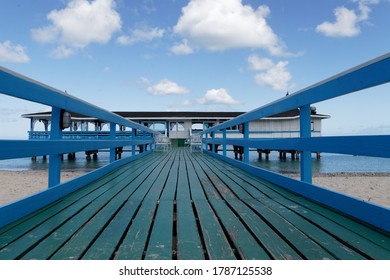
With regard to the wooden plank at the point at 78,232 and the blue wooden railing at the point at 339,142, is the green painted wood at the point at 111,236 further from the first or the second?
the blue wooden railing at the point at 339,142

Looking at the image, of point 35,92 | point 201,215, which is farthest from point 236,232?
point 35,92

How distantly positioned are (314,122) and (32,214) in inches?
1181

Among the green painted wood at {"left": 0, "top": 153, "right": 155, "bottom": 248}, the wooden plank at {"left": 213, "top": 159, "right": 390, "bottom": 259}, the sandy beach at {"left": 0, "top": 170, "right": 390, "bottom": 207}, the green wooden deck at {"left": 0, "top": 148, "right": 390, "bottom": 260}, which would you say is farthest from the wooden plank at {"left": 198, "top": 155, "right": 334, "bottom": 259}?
A: the sandy beach at {"left": 0, "top": 170, "right": 390, "bottom": 207}

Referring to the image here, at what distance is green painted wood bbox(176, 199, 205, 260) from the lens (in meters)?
1.38

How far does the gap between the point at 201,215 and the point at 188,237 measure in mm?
469

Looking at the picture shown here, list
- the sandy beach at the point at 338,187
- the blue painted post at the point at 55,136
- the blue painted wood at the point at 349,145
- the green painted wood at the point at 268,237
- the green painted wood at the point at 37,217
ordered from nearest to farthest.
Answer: the green painted wood at the point at 268,237
the blue painted wood at the point at 349,145
the green painted wood at the point at 37,217
the blue painted post at the point at 55,136
the sandy beach at the point at 338,187

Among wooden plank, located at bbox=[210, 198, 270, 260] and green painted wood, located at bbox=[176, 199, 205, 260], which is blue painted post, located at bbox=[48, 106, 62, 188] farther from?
wooden plank, located at bbox=[210, 198, 270, 260]

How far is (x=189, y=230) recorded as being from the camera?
1740 mm

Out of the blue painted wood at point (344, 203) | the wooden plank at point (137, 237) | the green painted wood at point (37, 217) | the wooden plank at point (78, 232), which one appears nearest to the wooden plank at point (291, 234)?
the blue painted wood at point (344, 203)

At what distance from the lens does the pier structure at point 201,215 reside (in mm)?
1438

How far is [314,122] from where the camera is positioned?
93.1ft

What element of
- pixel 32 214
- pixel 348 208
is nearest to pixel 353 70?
pixel 348 208

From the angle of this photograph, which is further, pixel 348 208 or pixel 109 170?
pixel 109 170
